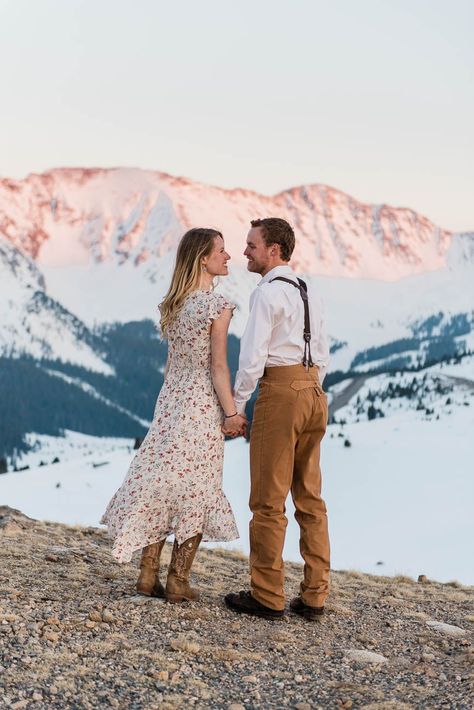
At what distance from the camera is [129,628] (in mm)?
9953

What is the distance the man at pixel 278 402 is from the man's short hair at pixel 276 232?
0.01 meters

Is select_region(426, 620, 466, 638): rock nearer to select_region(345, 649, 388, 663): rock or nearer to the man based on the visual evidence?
select_region(345, 649, 388, 663): rock

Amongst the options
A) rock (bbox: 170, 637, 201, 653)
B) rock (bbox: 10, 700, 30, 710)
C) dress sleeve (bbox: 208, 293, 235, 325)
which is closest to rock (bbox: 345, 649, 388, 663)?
rock (bbox: 170, 637, 201, 653)

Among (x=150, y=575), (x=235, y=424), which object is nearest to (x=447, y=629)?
(x=150, y=575)

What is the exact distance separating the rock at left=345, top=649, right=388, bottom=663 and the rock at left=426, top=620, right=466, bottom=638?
72.3 inches

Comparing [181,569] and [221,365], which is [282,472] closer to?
[221,365]

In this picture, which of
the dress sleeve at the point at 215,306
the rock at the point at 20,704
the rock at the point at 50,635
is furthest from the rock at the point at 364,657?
the dress sleeve at the point at 215,306

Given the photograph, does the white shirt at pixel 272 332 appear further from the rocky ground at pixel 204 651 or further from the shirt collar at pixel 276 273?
the rocky ground at pixel 204 651

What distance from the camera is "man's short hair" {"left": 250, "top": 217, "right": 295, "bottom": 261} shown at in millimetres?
10227

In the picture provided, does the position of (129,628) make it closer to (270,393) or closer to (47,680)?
(47,680)

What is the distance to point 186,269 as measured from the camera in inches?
413

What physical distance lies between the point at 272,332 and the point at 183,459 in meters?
1.78

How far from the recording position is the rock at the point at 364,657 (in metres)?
9.92

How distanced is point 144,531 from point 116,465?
101 m
